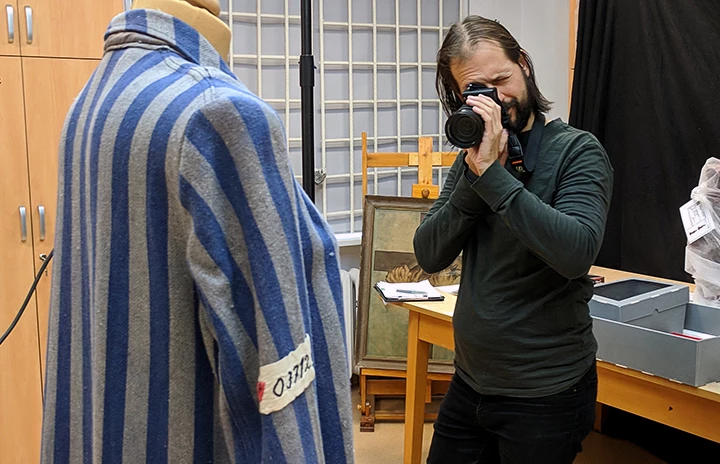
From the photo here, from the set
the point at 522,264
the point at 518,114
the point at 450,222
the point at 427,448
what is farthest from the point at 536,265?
the point at 427,448

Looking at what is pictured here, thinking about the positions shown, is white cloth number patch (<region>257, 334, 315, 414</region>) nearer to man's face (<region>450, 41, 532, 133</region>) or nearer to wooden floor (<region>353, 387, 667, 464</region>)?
man's face (<region>450, 41, 532, 133</region>)

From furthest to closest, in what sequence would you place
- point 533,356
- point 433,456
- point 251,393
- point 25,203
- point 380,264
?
point 380,264
point 25,203
point 433,456
point 533,356
point 251,393

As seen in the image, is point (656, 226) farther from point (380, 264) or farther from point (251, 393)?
point (251, 393)

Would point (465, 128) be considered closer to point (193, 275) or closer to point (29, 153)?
point (193, 275)

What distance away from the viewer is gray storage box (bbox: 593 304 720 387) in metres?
1.39

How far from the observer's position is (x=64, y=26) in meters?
2.27

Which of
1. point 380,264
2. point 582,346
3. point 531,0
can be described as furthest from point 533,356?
point 531,0

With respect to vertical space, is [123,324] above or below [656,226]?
above

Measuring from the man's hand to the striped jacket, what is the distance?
581 millimetres

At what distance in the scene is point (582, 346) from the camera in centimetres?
124

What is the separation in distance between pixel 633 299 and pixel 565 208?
Answer: 22.0 inches

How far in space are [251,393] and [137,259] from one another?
17 centimetres

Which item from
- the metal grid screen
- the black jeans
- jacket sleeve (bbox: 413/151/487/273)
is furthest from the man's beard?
the metal grid screen

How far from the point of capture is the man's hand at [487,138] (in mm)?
1201
